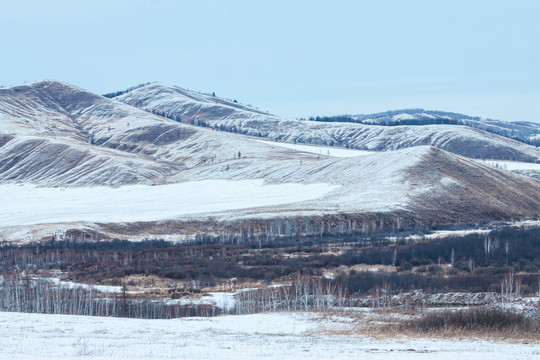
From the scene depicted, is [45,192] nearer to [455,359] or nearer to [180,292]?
[180,292]

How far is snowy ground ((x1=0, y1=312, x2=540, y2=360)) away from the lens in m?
18.8

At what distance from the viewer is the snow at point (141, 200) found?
3996 inches

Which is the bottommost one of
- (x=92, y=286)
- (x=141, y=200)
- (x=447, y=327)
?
(x=92, y=286)

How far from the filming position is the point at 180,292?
1823 inches

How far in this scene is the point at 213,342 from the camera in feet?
73.0

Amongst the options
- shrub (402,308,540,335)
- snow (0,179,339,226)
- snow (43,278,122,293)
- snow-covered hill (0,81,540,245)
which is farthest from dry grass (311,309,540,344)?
snow (0,179,339,226)

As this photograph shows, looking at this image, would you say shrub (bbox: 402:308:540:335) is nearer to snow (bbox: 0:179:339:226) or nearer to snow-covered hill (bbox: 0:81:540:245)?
snow-covered hill (bbox: 0:81:540:245)

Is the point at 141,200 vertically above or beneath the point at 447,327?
beneath

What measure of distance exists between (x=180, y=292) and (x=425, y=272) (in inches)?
847

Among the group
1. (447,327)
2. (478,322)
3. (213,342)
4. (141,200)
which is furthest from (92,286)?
(141,200)

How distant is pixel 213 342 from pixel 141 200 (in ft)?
343

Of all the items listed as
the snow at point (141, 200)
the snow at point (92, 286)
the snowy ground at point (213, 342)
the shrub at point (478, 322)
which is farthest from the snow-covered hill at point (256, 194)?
the shrub at point (478, 322)

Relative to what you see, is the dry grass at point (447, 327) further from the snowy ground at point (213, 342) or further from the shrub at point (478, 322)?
the snowy ground at point (213, 342)

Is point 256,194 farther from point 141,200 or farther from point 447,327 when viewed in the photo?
point 447,327
